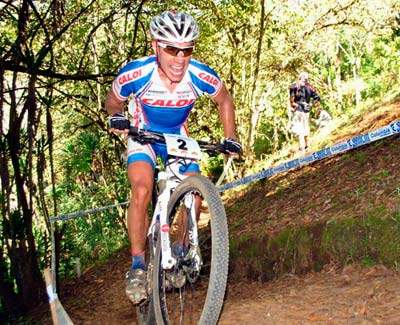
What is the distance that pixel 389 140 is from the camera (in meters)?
7.61

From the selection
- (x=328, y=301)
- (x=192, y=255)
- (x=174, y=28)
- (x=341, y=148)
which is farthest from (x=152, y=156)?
(x=328, y=301)

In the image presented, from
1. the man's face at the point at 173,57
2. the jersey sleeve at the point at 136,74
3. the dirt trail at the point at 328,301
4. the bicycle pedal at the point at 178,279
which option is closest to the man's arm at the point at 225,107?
the man's face at the point at 173,57

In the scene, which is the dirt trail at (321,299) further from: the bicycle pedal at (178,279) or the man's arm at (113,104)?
the man's arm at (113,104)

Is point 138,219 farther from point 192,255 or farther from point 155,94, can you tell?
point 155,94

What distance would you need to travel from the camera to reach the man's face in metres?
3.83

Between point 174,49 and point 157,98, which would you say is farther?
point 157,98

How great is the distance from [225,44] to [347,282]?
40.0ft

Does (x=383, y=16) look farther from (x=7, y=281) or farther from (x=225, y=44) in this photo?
(x=7, y=281)

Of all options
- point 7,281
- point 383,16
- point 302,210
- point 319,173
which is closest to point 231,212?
point 319,173

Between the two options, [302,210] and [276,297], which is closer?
[276,297]

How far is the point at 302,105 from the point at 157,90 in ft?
30.1

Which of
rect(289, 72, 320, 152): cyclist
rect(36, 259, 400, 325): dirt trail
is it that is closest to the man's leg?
rect(36, 259, 400, 325): dirt trail

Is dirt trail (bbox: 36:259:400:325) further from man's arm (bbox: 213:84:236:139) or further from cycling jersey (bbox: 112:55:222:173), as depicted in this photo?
man's arm (bbox: 213:84:236:139)

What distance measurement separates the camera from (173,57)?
12.8ft
